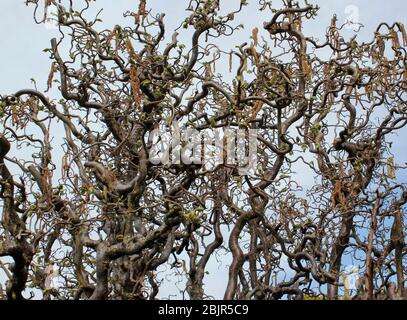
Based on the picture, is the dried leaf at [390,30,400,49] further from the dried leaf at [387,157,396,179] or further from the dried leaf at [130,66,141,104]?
the dried leaf at [130,66,141,104]

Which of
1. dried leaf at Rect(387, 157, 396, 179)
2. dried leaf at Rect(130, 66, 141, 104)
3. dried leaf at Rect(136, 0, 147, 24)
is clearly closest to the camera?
dried leaf at Rect(130, 66, 141, 104)

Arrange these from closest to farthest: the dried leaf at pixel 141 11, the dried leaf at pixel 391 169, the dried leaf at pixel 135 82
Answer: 1. the dried leaf at pixel 135 82
2. the dried leaf at pixel 141 11
3. the dried leaf at pixel 391 169

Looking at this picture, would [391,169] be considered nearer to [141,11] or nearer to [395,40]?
[395,40]

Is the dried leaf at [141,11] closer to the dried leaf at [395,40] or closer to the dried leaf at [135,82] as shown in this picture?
the dried leaf at [135,82]

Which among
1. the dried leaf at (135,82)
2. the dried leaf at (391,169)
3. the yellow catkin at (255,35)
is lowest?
the dried leaf at (391,169)

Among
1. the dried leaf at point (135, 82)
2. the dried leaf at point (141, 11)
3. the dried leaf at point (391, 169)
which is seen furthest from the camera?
the dried leaf at point (391, 169)

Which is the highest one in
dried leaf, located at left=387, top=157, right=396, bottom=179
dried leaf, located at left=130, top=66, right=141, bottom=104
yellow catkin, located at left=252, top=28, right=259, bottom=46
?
yellow catkin, located at left=252, top=28, right=259, bottom=46

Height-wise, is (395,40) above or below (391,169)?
above

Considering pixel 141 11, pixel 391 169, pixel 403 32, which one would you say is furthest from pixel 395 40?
pixel 141 11

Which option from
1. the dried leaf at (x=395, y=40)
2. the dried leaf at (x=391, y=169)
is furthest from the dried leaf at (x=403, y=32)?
the dried leaf at (x=391, y=169)

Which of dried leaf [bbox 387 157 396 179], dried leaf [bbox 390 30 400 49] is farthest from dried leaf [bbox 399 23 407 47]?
dried leaf [bbox 387 157 396 179]

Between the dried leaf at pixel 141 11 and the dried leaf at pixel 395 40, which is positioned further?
the dried leaf at pixel 395 40
